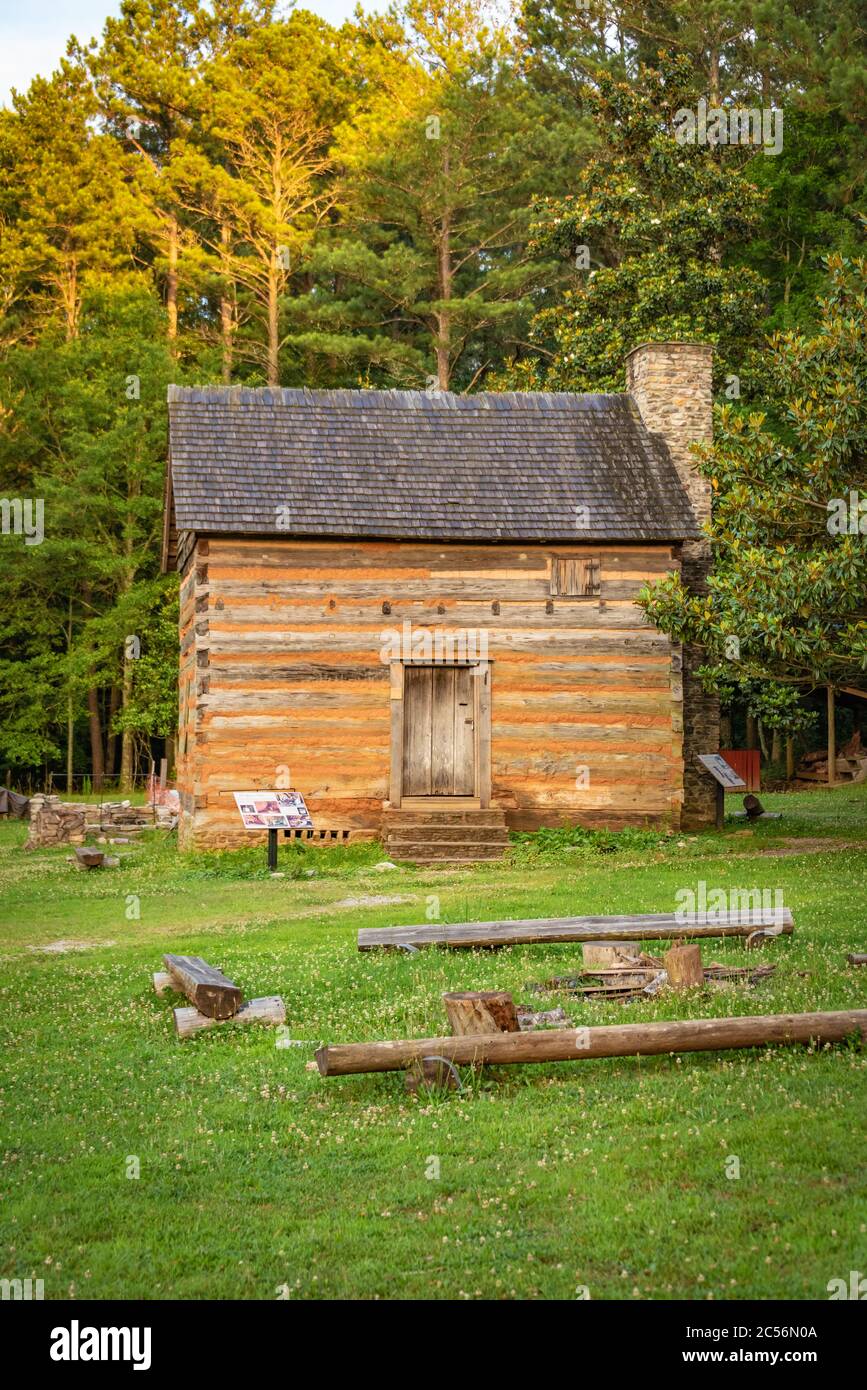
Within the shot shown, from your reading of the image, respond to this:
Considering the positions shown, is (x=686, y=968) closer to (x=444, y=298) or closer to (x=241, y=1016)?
(x=241, y=1016)

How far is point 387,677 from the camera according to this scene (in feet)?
77.6

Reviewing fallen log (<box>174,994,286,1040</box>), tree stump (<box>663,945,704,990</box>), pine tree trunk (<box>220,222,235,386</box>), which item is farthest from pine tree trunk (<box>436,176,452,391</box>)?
fallen log (<box>174,994,286,1040</box>)

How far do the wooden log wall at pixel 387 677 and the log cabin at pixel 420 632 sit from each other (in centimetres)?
4

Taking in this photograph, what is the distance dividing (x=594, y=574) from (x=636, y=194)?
16.6m

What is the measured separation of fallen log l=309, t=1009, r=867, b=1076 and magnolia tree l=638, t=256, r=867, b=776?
10.7m

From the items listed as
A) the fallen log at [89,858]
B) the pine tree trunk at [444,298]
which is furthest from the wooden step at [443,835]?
the pine tree trunk at [444,298]

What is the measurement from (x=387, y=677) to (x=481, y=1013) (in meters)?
15.2

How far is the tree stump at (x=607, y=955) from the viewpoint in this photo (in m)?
11.6

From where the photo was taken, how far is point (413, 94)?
44156 mm

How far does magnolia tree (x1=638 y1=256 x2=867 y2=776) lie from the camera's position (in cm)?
1878

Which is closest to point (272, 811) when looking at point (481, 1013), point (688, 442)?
point (688, 442)

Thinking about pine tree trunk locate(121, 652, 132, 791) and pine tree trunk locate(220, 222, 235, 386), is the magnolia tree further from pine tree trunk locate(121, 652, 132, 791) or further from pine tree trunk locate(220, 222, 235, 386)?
pine tree trunk locate(220, 222, 235, 386)
